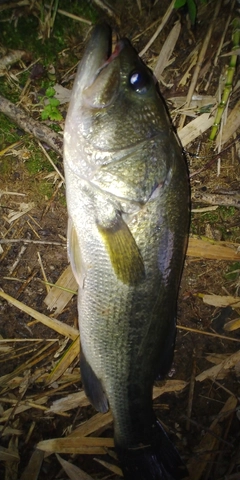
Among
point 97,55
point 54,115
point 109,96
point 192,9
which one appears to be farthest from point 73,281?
point 192,9

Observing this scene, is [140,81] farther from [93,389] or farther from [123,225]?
[93,389]

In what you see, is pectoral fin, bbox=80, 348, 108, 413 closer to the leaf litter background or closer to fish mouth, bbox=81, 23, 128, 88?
the leaf litter background

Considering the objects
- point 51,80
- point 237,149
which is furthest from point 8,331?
point 237,149

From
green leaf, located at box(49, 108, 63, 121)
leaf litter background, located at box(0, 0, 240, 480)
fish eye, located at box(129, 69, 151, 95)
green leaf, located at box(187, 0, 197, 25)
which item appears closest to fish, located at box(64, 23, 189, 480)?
fish eye, located at box(129, 69, 151, 95)

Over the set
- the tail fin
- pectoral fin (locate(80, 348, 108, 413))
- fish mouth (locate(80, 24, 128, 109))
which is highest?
fish mouth (locate(80, 24, 128, 109))

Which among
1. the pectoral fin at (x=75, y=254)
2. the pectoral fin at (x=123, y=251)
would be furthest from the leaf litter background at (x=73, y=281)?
the pectoral fin at (x=123, y=251)

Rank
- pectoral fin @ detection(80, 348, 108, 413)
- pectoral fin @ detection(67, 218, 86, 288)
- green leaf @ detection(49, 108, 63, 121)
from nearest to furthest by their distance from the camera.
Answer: pectoral fin @ detection(67, 218, 86, 288)
pectoral fin @ detection(80, 348, 108, 413)
green leaf @ detection(49, 108, 63, 121)

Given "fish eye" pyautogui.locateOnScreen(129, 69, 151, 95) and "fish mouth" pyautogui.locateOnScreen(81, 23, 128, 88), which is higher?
"fish mouth" pyautogui.locateOnScreen(81, 23, 128, 88)

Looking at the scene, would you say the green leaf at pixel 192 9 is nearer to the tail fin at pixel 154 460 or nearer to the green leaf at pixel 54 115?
the green leaf at pixel 54 115
